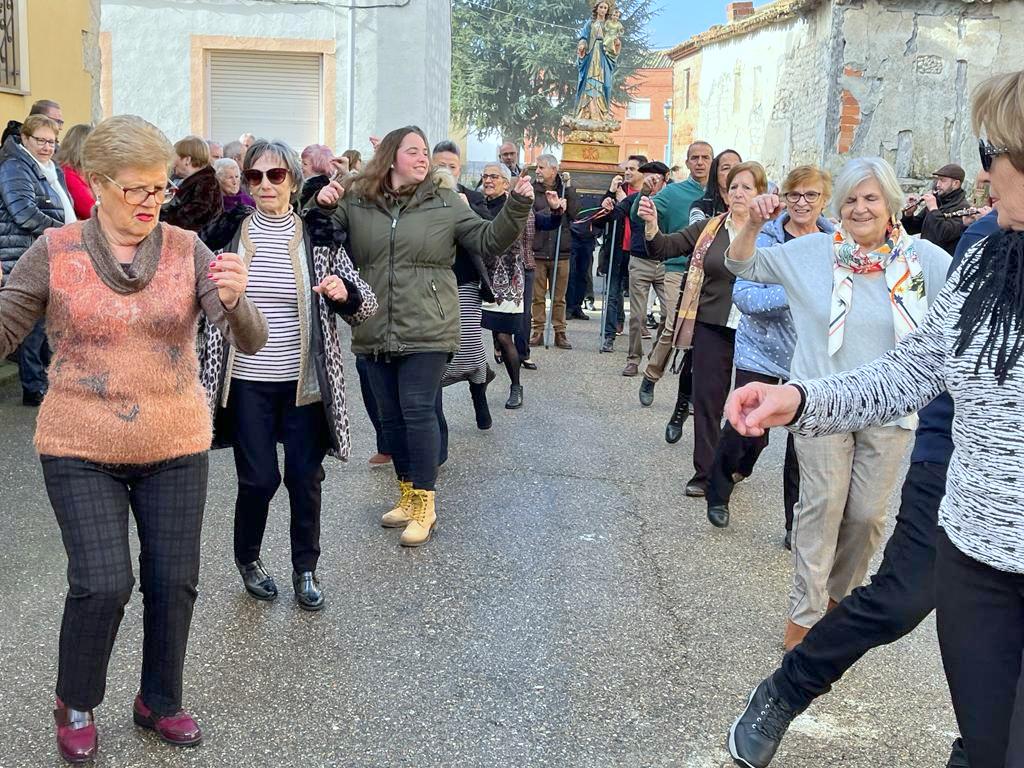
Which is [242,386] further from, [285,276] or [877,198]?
[877,198]

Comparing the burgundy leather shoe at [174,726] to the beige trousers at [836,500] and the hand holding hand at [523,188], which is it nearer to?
the beige trousers at [836,500]

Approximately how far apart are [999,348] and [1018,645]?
0.61 metres

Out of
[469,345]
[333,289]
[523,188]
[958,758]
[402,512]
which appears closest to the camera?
[958,758]

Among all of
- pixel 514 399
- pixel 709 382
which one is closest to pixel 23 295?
pixel 709 382

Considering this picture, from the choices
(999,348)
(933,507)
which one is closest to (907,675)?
(933,507)

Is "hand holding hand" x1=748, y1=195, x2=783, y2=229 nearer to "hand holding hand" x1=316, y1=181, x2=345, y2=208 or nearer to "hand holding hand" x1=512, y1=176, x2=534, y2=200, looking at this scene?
"hand holding hand" x1=512, y1=176, x2=534, y2=200

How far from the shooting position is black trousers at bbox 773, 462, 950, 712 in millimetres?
3135

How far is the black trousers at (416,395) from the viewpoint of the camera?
215 inches

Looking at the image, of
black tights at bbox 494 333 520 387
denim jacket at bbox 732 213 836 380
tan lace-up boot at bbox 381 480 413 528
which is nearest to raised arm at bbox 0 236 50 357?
tan lace-up boot at bbox 381 480 413 528

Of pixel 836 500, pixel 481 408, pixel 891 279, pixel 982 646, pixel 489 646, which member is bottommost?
pixel 489 646

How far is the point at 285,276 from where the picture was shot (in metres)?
4.33

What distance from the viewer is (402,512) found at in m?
5.78

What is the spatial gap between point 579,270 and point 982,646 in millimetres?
12557

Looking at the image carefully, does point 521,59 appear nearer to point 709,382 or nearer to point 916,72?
point 916,72
